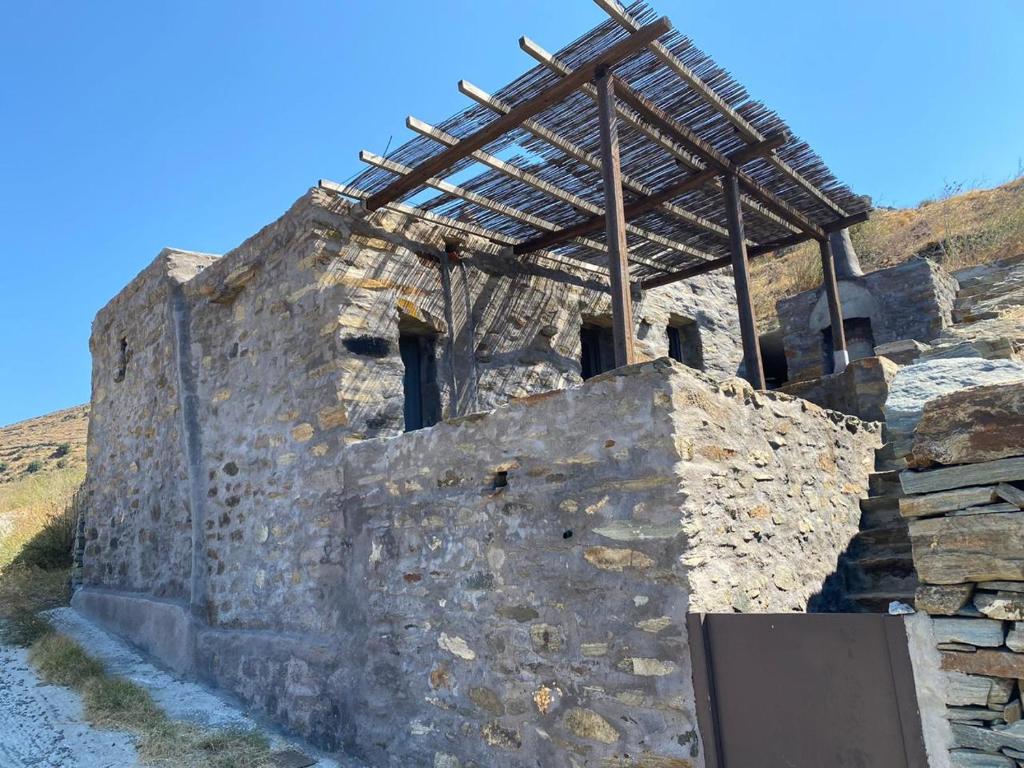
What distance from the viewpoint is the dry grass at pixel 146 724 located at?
469 centimetres

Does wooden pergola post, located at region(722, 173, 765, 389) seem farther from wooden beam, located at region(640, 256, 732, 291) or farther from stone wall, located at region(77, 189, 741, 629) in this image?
stone wall, located at region(77, 189, 741, 629)

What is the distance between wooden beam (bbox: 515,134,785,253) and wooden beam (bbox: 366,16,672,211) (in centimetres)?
153

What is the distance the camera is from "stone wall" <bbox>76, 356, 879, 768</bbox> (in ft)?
11.0

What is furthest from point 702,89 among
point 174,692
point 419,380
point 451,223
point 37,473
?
point 37,473

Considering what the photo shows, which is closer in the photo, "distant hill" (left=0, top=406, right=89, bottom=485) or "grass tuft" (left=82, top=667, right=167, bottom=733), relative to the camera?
"grass tuft" (left=82, top=667, right=167, bottom=733)

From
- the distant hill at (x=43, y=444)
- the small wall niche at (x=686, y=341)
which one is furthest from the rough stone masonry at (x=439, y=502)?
the distant hill at (x=43, y=444)

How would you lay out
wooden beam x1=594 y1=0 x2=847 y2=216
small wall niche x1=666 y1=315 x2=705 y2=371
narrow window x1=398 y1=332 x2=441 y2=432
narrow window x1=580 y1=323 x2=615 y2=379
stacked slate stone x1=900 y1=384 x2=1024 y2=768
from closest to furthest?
stacked slate stone x1=900 y1=384 x2=1024 y2=768 → wooden beam x1=594 y1=0 x2=847 y2=216 → narrow window x1=398 y1=332 x2=441 y2=432 → narrow window x1=580 y1=323 x2=615 y2=379 → small wall niche x1=666 y1=315 x2=705 y2=371

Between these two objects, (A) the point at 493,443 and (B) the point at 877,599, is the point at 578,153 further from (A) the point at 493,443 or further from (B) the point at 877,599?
(B) the point at 877,599

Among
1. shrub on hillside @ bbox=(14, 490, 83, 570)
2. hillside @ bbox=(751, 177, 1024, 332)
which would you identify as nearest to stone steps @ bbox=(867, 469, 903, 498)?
hillside @ bbox=(751, 177, 1024, 332)

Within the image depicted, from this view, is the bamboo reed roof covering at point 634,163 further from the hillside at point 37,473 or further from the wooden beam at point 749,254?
the hillside at point 37,473

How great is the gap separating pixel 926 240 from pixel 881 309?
6.12 m

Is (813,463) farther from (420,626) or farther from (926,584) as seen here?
(420,626)

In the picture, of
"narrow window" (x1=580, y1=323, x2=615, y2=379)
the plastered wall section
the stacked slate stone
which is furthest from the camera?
"narrow window" (x1=580, y1=323, x2=615, y2=379)

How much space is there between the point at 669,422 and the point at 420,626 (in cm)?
204
